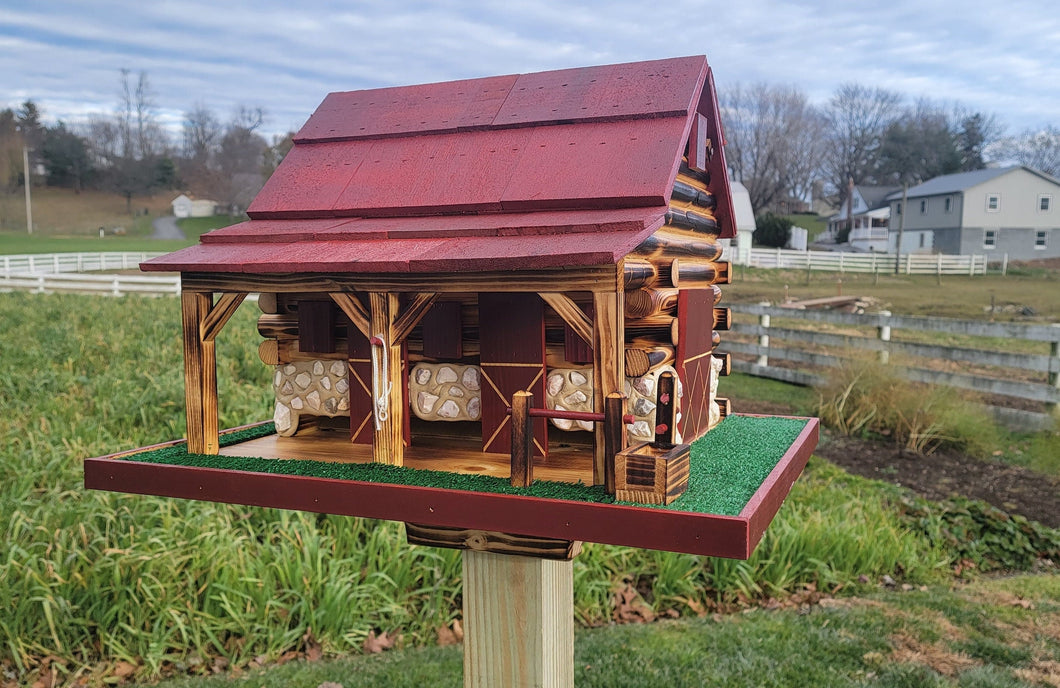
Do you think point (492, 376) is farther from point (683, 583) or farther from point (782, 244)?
point (782, 244)

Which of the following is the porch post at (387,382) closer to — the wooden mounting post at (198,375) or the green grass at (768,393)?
the wooden mounting post at (198,375)

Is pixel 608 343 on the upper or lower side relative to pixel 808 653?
upper

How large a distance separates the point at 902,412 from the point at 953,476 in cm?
120

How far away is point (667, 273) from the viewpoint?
3053mm

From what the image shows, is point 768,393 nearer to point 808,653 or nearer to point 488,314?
point 808,653

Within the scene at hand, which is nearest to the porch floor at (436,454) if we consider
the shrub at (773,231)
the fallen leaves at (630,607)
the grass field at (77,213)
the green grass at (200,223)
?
the fallen leaves at (630,607)

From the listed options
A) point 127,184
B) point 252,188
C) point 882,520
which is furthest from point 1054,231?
point 127,184

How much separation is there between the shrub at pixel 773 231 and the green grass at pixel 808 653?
44281mm

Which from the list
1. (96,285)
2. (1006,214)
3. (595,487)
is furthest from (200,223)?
(595,487)

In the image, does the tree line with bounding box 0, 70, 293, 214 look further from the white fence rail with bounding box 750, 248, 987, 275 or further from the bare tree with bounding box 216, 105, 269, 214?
the white fence rail with bounding box 750, 248, 987, 275

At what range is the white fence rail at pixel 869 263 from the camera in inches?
1501

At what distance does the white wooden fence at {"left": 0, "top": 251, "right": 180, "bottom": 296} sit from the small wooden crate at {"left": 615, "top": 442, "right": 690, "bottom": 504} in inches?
543

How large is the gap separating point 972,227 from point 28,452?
159ft

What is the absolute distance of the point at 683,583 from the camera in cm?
657
